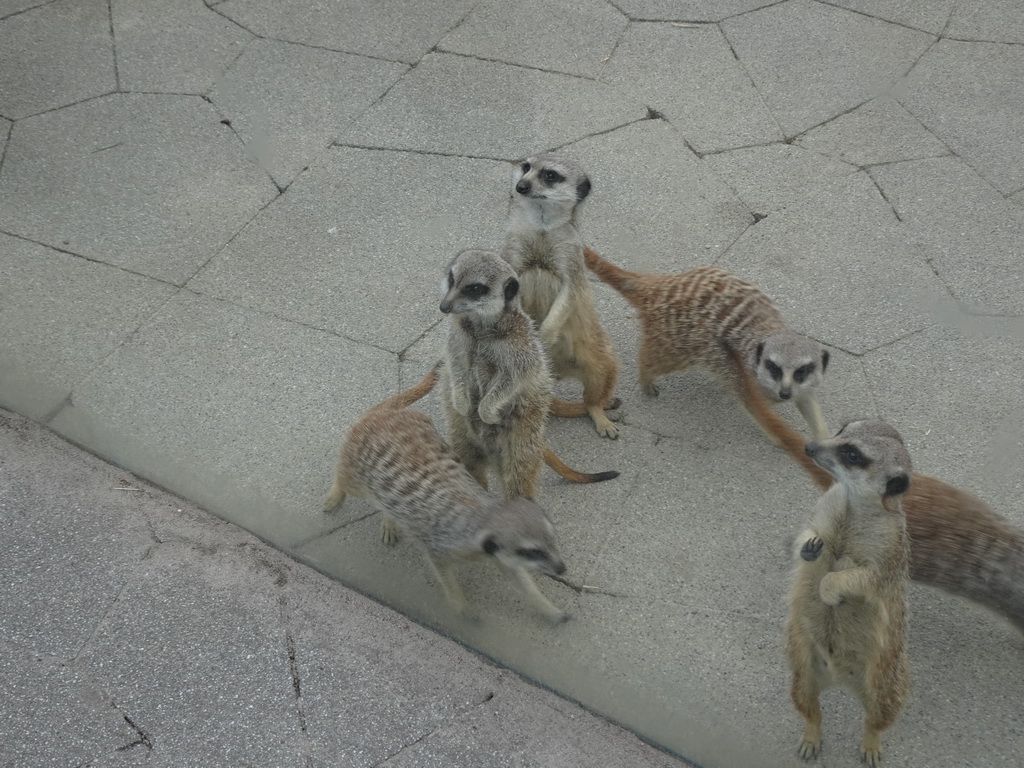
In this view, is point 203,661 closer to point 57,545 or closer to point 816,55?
point 57,545

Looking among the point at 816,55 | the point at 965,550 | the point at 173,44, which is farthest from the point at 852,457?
the point at 173,44

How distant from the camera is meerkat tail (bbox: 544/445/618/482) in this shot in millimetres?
2994

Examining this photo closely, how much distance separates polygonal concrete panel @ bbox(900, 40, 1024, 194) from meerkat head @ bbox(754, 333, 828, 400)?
1.82 metres

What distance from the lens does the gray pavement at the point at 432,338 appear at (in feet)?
8.48

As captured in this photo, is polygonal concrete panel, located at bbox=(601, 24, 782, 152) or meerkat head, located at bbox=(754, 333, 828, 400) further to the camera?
polygonal concrete panel, located at bbox=(601, 24, 782, 152)

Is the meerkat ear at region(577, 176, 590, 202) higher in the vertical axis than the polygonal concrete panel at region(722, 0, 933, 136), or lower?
higher

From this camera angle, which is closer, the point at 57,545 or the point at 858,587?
the point at 858,587

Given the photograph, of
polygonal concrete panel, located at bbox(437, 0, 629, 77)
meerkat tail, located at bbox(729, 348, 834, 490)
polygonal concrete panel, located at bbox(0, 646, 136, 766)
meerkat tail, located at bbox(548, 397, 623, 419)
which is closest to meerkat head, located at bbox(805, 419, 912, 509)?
meerkat tail, located at bbox(729, 348, 834, 490)

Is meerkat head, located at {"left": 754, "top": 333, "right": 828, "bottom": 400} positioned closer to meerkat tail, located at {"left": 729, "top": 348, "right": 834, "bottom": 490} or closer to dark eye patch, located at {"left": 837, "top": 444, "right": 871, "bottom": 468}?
meerkat tail, located at {"left": 729, "top": 348, "right": 834, "bottom": 490}

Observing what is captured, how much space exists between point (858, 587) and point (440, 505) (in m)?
1.13

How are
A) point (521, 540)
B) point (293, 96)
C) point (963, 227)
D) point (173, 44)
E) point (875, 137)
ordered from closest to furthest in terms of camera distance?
1. point (521, 540)
2. point (963, 227)
3. point (875, 137)
4. point (293, 96)
5. point (173, 44)

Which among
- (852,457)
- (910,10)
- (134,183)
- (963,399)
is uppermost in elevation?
(852,457)

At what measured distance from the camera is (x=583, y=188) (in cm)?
323

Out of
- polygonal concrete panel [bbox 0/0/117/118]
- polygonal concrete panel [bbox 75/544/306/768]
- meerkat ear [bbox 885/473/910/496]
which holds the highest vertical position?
meerkat ear [bbox 885/473/910/496]
